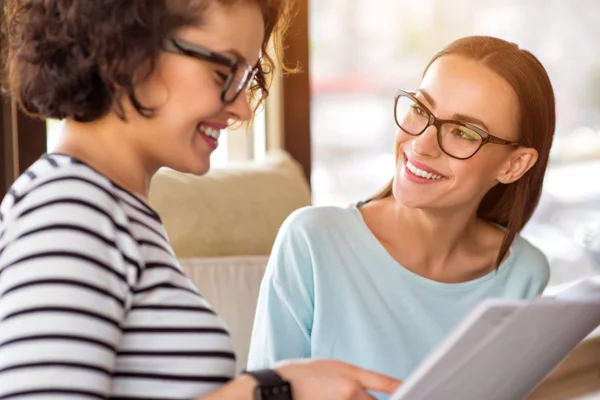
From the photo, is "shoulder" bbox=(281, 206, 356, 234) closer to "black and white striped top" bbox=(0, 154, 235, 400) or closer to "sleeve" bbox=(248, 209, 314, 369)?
"sleeve" bbox=(248, 209, 314, 369)

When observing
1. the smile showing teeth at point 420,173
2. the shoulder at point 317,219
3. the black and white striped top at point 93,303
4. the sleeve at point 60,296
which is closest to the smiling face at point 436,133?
the smile showing teeth at point 420,173

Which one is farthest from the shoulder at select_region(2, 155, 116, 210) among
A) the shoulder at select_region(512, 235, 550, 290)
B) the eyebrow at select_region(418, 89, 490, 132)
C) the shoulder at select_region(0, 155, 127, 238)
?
the shoulder at select_region(512, 235, 550, 290)

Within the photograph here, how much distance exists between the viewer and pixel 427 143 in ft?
5.59

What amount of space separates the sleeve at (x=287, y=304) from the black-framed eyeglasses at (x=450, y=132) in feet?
0.97

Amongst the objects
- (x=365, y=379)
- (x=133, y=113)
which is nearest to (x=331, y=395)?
(x=365, y=379)

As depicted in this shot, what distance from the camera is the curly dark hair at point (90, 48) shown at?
968mm

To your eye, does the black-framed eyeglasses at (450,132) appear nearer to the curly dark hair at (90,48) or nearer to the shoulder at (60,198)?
the curly dark hair at (90,48)

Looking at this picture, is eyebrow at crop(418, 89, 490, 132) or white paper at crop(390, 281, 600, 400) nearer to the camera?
white paper at crop(390, 281, 600, 400)

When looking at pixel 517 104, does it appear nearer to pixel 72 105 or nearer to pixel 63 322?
pixel 72 105

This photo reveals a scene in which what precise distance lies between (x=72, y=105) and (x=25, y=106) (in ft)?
0.42

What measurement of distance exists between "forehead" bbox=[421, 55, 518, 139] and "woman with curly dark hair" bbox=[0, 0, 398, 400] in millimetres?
691

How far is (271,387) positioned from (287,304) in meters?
0.73

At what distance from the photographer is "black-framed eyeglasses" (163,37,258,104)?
39.0 inches

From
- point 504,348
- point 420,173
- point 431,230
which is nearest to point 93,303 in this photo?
point 504,348
